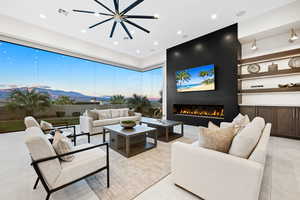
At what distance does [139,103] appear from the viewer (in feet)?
26.2

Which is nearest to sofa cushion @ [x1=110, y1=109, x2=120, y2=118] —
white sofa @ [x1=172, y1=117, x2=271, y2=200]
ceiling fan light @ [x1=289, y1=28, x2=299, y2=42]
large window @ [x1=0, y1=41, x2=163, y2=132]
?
large window @ [x1=0, y1=41, x2=163, y2=132]

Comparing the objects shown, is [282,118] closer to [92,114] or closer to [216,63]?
[216,63]

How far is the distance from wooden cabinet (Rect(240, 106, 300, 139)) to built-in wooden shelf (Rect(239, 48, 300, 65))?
1562 millimetres

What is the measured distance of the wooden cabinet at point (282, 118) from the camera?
3499 mm

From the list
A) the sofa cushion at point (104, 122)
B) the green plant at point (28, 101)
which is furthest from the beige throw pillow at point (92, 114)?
the green plant at point (28, 101)

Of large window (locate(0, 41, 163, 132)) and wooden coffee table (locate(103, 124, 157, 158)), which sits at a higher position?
large window (locate(0, 41, 163, 132))

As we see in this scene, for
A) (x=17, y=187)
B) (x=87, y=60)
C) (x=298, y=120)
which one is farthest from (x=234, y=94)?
(x=87, y=60)

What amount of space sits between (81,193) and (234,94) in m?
4.92

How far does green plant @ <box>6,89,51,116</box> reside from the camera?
454cm

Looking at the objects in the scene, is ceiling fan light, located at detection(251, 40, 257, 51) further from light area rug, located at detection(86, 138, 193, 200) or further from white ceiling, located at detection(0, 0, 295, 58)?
light area rug, located at detection(86, 138, 193, 200)

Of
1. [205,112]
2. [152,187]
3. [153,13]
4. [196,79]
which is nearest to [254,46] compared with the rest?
[196,79]

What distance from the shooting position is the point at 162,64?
7227 mm

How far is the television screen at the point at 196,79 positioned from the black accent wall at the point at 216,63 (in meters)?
0.16

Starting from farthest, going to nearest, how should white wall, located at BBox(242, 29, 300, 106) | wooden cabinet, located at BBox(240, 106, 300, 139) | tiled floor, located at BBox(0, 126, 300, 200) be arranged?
white wall, located at BBox(242, 29, 300, 106), wooden cabinet, located at BBox(240, 106, 300, 139), tiled floor, located at BBox(0, 126, 300, 200)
